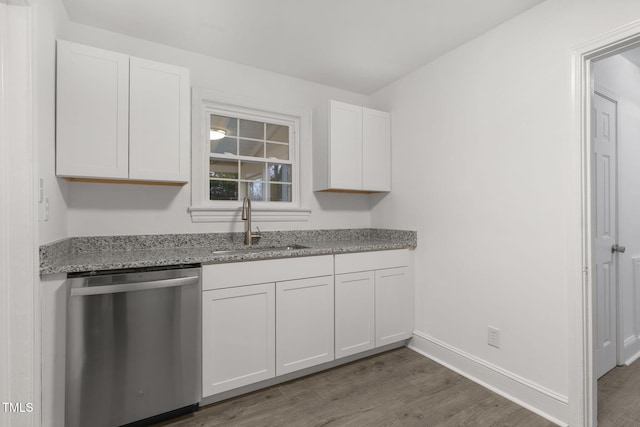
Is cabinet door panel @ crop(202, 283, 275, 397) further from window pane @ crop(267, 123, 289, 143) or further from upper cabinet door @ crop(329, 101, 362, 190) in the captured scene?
window pane @ crop(267, 123, 289, 143)

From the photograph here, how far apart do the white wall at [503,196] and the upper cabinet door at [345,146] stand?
482 millimetres

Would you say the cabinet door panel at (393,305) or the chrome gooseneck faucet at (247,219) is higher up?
the chrome gooseneck faucet at (247,219)

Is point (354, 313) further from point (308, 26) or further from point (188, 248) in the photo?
point (308, 26)

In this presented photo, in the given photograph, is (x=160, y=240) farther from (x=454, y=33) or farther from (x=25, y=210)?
(x=454, y=33)

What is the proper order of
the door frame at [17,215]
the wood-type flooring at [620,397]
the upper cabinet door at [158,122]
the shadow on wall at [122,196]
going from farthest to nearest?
the shadow on wall at [122,196]
the upper cabinet door at [158,122]
the wood-type flooring at [620,397]
the door frame at [17,215]

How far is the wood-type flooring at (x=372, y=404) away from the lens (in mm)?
1762

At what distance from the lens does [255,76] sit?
2.74m

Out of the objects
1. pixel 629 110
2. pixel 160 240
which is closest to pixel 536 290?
pixel 629 110

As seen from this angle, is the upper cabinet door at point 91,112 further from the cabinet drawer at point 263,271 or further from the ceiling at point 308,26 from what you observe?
the cabinet drawer at point 263,271

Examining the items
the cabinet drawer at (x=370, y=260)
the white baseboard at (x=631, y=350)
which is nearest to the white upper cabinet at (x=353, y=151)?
the cabinet drawer at (x=370, y=260)

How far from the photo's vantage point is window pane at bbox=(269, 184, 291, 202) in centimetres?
290

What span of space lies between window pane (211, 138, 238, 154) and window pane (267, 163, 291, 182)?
361 mm

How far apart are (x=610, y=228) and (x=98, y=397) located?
11.4 feet

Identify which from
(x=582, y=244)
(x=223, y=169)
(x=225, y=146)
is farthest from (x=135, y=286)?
(x=582, y=244)
